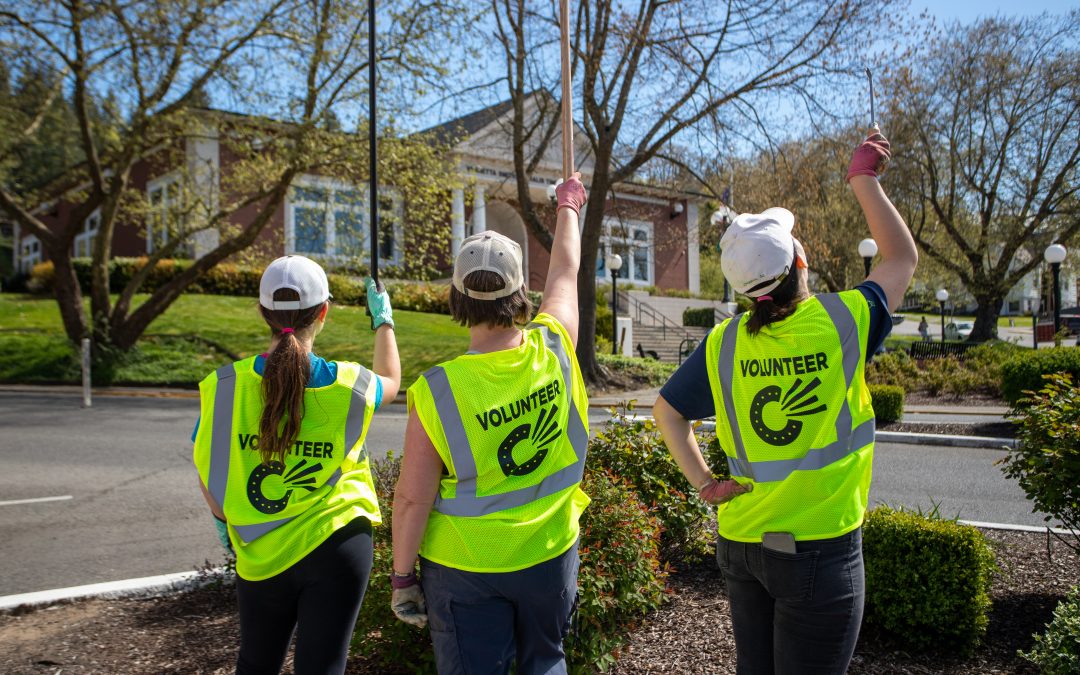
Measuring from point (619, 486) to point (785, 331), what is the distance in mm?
1897

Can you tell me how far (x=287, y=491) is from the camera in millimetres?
2299

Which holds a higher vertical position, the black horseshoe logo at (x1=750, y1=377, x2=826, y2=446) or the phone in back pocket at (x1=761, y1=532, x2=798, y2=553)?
the black horseshoe logo at (x1=750, y1=377, x2=826, y2=446)

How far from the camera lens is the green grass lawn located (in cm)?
1703

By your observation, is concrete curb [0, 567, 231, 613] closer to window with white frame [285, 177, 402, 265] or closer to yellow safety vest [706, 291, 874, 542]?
yellow safety vest [706, 291, 874, 542]

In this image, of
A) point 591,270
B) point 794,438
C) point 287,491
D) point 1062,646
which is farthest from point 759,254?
point 591,270

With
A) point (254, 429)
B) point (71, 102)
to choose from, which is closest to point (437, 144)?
point (71, 102)

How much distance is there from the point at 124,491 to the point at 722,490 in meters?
7.43

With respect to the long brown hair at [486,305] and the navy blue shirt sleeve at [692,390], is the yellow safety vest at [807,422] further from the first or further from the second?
the long brown hair at [486,305]

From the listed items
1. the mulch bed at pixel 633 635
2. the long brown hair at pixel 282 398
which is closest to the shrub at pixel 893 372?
the mulch bed at pixel 633 635

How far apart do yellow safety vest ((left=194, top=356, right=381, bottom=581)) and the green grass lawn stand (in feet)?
50.4

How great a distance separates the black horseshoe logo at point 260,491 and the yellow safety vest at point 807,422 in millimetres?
1313

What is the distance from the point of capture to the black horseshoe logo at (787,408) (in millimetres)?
2146

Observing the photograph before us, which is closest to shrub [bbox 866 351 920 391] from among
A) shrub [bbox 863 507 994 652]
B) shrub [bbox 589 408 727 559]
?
shrub [bbox 589 408 727 559]

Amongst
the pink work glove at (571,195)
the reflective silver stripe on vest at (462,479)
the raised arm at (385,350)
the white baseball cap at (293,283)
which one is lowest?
the reflective silver stripe on vest at (462,479)
